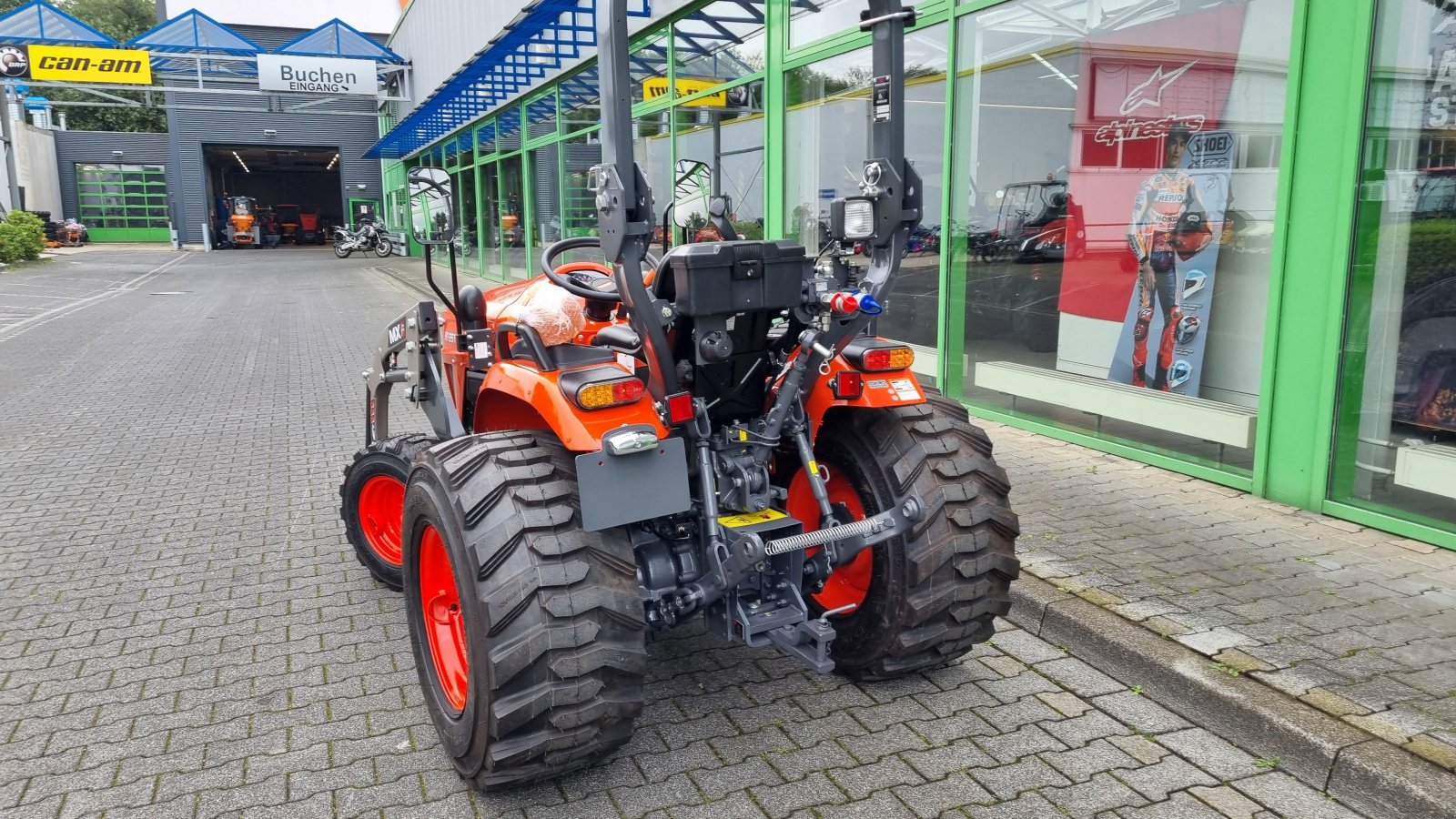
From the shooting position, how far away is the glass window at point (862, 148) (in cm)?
746

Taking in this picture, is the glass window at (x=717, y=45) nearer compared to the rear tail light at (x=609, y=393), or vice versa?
the rear tail light at (x=609, y=393)

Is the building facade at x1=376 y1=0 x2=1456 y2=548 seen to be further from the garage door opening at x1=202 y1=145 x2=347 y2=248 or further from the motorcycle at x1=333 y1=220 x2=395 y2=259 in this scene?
the garage door opening at x1=202 y1=145 x2=347 y2=248

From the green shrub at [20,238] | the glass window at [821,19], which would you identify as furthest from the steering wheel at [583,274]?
the green shrub at [20,238]

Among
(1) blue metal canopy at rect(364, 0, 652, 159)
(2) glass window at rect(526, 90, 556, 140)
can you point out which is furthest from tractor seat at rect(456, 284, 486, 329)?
(2) glass window at rect(526, 90, 556, 140)

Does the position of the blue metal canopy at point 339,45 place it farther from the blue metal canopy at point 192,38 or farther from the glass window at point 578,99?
the glass window at point 578,99

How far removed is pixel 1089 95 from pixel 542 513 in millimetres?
5135

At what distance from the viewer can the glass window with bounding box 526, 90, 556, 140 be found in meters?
16.1

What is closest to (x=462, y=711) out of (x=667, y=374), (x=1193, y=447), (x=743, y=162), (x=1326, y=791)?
(x=667, y=374)

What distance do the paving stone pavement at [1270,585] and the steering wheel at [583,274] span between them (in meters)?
2.16

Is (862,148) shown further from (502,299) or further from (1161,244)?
(502,299)

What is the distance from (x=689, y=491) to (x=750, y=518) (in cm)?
29

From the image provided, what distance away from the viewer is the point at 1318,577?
13.7 feet

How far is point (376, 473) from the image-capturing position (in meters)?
4.36

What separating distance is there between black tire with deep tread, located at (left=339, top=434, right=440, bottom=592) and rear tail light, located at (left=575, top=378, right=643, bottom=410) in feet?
4.63
